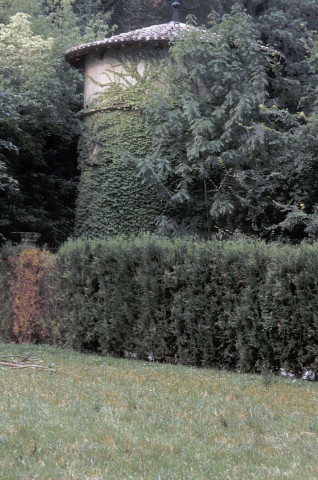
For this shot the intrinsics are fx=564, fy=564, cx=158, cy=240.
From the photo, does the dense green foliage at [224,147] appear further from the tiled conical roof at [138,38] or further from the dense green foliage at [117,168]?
the tiled conical roof at [138,38]

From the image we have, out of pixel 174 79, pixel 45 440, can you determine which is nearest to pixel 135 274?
pixel 45 440

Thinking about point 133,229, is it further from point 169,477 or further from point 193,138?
point 169,477

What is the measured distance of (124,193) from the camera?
1956cm

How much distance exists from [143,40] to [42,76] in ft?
13.8

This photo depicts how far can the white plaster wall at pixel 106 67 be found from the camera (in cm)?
2022

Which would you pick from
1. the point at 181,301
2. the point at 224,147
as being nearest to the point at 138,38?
the point at 224,147

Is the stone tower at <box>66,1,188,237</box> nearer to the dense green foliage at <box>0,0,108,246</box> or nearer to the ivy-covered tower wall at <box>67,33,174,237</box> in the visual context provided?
the ivy-covered tower wall at <box>67,33,174,237</box>

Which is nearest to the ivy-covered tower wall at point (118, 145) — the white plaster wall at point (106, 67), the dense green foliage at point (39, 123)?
the white plaster wall at point (106, 67)

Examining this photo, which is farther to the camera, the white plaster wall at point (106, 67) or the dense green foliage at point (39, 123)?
the dense green foliage at point (39, 123)

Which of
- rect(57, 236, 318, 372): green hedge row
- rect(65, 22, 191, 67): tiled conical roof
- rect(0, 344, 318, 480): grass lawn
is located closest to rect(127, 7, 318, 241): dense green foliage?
rect(65, 22, 191, 67): tiled conical roof

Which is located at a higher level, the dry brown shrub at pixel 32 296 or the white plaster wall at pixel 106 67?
the white plaster wall at pixel 106 67

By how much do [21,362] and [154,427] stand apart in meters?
4.61

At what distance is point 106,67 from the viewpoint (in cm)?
2080

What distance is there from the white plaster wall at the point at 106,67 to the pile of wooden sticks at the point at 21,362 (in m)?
13.1
